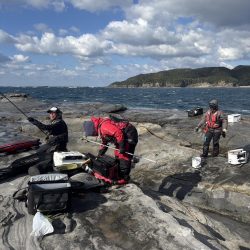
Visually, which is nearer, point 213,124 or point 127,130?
point 127,130

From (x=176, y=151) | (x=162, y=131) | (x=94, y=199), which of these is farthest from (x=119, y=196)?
(x=162, y=131)

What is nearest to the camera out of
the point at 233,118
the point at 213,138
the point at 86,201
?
the point at 86,201

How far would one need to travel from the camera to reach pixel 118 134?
9867mm

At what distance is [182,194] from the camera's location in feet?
40.5

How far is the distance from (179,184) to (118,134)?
422 centimetres

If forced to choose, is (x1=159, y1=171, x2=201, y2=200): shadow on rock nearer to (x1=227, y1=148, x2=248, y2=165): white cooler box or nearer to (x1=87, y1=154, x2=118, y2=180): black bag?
(x1=227, y1=148, x2=248, y2=165): white cooler box

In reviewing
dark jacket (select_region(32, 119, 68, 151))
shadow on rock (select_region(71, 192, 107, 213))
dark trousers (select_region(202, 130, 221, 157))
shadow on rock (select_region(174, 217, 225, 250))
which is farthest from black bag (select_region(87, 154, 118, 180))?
dark trousers (select_region(202, 130, 221, 157))

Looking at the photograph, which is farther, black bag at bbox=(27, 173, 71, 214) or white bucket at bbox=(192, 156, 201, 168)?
white bucket at bbox=(192, 156, 201, 168)

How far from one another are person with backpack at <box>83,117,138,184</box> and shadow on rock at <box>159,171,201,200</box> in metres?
2.89

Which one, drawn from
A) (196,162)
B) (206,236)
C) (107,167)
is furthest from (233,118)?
(206,236)

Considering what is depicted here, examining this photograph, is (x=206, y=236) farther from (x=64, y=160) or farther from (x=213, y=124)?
(x=213, y=124)

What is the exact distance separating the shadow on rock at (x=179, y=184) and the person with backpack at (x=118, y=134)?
2888 millimetres

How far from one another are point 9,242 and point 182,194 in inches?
263

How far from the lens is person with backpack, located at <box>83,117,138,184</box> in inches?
389
